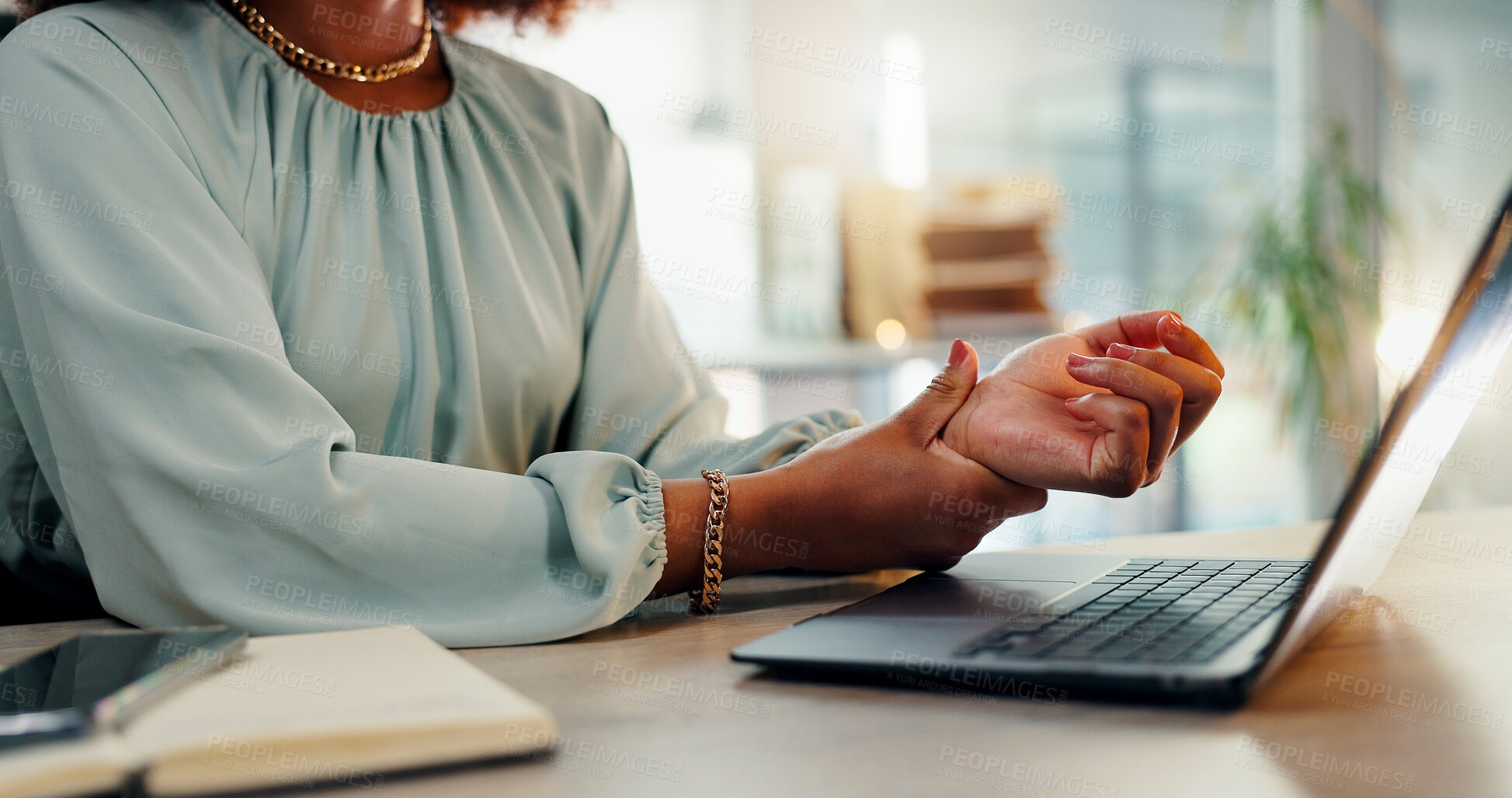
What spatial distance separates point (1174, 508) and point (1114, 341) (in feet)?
8.64

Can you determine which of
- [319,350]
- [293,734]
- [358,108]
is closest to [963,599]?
[293,734]

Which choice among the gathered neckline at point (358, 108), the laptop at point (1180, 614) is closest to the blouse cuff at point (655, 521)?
the laptop at point (1180, 614)

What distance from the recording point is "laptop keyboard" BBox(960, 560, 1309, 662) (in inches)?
16.5

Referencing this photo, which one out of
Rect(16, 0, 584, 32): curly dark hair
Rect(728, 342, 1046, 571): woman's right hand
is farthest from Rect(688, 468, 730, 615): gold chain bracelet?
Rect(16, 0, 584, 32): curly dark hair

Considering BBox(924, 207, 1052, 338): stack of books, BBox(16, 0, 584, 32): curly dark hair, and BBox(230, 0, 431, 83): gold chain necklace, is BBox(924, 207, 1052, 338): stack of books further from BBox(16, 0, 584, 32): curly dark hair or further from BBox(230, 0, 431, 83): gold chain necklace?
BBox(230, 0, 431, 83): gold chain necklace

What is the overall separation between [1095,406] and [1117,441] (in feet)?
0.08

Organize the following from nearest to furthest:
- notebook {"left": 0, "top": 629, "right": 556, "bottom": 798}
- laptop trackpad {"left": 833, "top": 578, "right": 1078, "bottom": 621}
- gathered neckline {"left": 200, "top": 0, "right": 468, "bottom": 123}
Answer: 1. notebook {"left": 0, "top": 629, "right": 556, "bottom": 798}
2. laptop trackpad {"left": 833, "top": 578, "right": 1078, "bottom": 621}
3. gathered neckline {"left": 200, "top": 0, "right": 468, "bottom": 123}

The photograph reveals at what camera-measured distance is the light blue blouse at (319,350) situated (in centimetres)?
57

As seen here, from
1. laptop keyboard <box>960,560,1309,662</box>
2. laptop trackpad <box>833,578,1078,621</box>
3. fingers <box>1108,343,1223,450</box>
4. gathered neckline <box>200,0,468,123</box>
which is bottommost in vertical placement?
laptop trackpad <box>833,578,1078,621</box>

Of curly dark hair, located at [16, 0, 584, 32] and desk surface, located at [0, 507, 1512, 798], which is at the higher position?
curly dark hair, located at [16, 0, 584, 32]

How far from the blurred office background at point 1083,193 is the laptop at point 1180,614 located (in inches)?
82.9

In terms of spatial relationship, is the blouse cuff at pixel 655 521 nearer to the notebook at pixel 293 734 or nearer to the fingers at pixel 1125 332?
the notebook at pixel 293 734

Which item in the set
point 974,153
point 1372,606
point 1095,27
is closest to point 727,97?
Answer: point 974,153

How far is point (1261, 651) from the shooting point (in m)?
0.38
